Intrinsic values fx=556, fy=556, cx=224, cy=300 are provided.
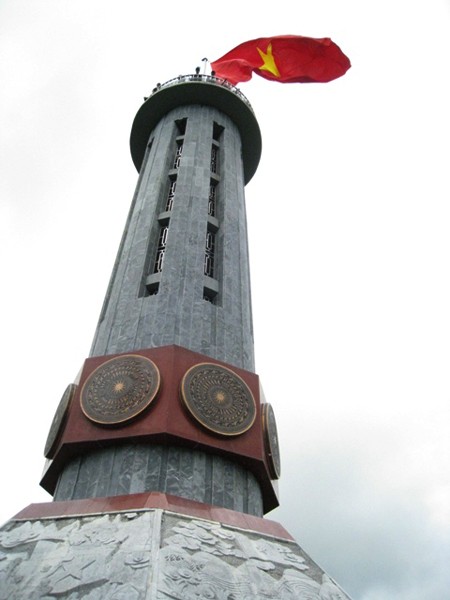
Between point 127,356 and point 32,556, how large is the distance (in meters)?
5.71

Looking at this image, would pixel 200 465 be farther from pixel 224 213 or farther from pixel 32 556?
pixel 224 213

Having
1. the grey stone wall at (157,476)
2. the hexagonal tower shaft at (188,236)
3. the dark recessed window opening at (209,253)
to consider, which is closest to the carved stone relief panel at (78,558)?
the grey stone wall at (157,476)

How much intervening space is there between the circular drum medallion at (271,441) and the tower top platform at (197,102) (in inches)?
631

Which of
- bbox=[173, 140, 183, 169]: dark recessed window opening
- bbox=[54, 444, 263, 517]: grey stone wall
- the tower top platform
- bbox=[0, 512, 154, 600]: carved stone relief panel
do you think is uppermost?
the tower top platform

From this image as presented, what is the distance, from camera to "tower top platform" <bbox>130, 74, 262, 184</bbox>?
84.4ft

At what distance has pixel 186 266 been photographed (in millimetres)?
18422

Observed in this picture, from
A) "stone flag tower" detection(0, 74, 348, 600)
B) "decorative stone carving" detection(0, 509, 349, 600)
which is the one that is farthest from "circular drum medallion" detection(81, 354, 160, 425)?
"decorative stone carving" detection(0, 509, 349, 600)

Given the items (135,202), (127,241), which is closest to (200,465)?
(127,241)

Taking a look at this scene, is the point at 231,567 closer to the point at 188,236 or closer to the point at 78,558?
the point at 78,558

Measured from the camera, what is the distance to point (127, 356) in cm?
1480

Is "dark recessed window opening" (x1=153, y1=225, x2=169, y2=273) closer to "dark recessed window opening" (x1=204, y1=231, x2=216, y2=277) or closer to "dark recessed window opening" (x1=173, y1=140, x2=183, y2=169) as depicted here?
"dark recessed window opening" (x1=204, y1=231, x2=216, y2=277)

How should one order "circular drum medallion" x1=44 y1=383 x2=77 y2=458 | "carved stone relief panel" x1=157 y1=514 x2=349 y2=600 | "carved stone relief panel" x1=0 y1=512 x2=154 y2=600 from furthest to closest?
"circular drum medallion" x1=44 y1=383 x2=77 y2=458 < "carved stone relief panel" x1=157 y1=514 x2=349 y2=600 < "carved stone relief panel" x1=0 y1=512 x2=154 y2=600

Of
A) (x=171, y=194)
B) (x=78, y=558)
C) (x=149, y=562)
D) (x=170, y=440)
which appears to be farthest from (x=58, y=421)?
(x=171, y=194)

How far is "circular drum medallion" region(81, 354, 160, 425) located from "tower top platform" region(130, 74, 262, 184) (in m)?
15.6
